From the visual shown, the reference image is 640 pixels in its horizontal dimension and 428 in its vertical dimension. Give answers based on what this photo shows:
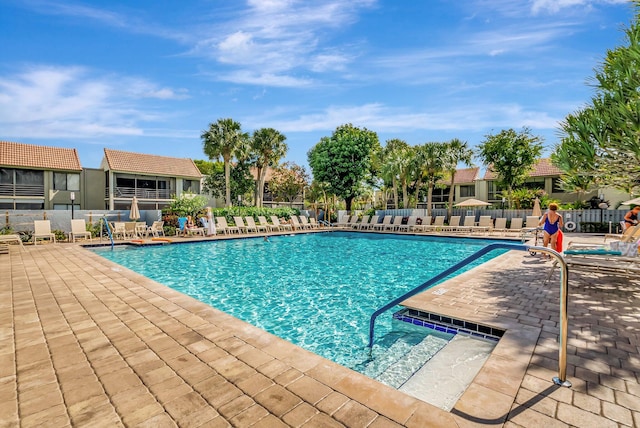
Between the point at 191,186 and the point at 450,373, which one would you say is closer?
the point at 450,373

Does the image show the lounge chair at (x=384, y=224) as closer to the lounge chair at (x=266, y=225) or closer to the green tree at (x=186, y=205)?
the lounge chair at (x=266, y=225)

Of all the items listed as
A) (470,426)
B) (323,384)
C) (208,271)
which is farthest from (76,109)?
(470,426)

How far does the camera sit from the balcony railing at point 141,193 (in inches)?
1044

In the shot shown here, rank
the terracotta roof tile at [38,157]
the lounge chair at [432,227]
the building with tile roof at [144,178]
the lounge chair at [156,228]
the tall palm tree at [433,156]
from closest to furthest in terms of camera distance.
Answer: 1. the lounge chair at [156,228]
2. the lounge chair at [432,227]
3. the terracotta roof tile at [38,157]
4. the tall palm tree at [433,156]
5. the building with tile roof at [144,178]

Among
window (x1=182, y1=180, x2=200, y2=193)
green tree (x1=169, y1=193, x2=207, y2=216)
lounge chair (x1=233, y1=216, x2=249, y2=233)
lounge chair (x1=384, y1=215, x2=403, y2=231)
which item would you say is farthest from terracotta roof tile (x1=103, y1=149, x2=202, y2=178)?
lounge chair (x1=384, y1=215, x2=403, y2=231)

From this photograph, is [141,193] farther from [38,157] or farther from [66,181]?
[38,157]

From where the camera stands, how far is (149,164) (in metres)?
28.1

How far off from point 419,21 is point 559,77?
4791 millimetres

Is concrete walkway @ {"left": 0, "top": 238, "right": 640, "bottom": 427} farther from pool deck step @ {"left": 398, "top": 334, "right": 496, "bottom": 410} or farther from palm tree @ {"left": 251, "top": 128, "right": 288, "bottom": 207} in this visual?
palm tree @ {"left": 251, "top": 128, "right": 288, "bottom": 207}

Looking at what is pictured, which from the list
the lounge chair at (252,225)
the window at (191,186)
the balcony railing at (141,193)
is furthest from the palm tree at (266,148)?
the balcony railing at (141,193)

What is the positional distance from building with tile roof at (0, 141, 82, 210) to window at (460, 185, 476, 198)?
117 ft

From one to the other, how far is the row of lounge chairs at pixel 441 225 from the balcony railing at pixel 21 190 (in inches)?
894

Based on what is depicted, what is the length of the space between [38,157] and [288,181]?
20.8 metres

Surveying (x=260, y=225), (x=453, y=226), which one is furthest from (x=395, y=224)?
(x=260, y=225)
